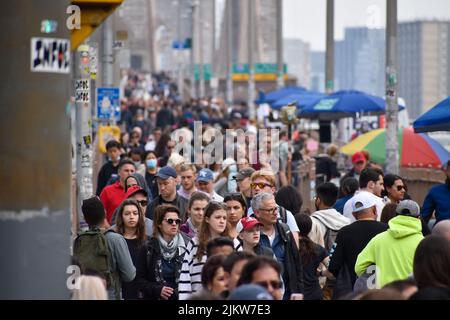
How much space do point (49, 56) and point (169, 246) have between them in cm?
523

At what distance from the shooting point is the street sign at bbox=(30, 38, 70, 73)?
23.2 ft

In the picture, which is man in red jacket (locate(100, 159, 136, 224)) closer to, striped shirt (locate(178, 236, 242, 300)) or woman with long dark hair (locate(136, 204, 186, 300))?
woman with long dark hair (locate(136, 204, 186, 300))

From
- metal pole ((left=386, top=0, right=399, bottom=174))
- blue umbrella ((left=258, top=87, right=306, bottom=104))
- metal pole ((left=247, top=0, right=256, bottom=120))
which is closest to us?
metal pole ((left=386, top=0, right=399, bottom=174))

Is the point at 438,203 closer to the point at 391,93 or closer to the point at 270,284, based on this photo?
the point at 270,284

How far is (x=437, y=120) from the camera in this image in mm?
17266

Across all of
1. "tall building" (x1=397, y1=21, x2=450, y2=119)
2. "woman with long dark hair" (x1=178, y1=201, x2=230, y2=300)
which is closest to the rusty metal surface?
"woman with long dark hair" (x1=178, y1=201, x2=230, y2=300)

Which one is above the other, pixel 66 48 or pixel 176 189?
pixel 66 48

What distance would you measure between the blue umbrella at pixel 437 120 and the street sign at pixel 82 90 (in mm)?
3780

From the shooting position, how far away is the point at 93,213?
11828 mm

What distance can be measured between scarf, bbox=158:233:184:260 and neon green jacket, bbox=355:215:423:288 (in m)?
1.56

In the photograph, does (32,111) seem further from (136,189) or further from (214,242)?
(136,189)

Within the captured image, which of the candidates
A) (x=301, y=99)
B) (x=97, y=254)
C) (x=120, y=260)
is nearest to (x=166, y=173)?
(x=120, y=260)

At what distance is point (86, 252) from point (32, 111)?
174 inches

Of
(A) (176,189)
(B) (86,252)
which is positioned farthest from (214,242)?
(A) (176,189)
